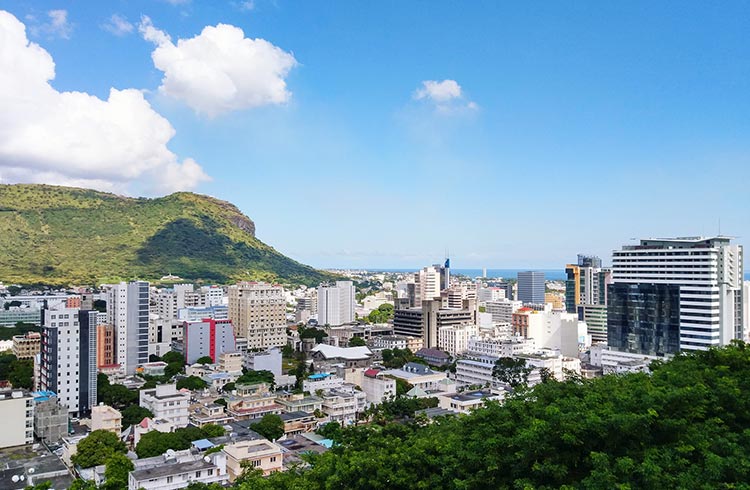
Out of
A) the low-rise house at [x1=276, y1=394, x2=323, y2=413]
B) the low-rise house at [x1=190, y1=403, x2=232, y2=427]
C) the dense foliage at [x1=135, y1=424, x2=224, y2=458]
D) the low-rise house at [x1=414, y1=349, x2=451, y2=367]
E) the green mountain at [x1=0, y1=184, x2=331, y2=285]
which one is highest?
the green mountain at [x1=0, y1=184, x2=331, y2=285]

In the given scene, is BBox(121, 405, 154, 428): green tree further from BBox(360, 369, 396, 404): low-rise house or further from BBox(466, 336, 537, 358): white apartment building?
BBox(466, 336, 537, 358): white apartment building

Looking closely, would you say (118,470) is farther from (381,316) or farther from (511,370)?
(381,316)

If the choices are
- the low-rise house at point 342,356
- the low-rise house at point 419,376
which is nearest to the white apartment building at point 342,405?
the low-rise house at point 419,376

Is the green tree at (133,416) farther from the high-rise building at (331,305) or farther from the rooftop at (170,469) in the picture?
the high-rise building at (331,305)

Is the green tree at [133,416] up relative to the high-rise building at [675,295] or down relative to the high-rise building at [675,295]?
down

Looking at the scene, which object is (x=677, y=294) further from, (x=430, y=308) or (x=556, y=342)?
(x=430, y=308)

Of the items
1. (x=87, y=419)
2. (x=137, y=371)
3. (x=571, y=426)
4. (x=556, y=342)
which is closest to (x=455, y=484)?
(x=571, y=426)

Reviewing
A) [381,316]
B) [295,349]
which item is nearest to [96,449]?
[295,349]

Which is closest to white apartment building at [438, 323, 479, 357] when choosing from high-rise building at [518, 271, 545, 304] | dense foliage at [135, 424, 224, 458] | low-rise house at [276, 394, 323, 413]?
low-rise house at [276, 394, 323, 413]
